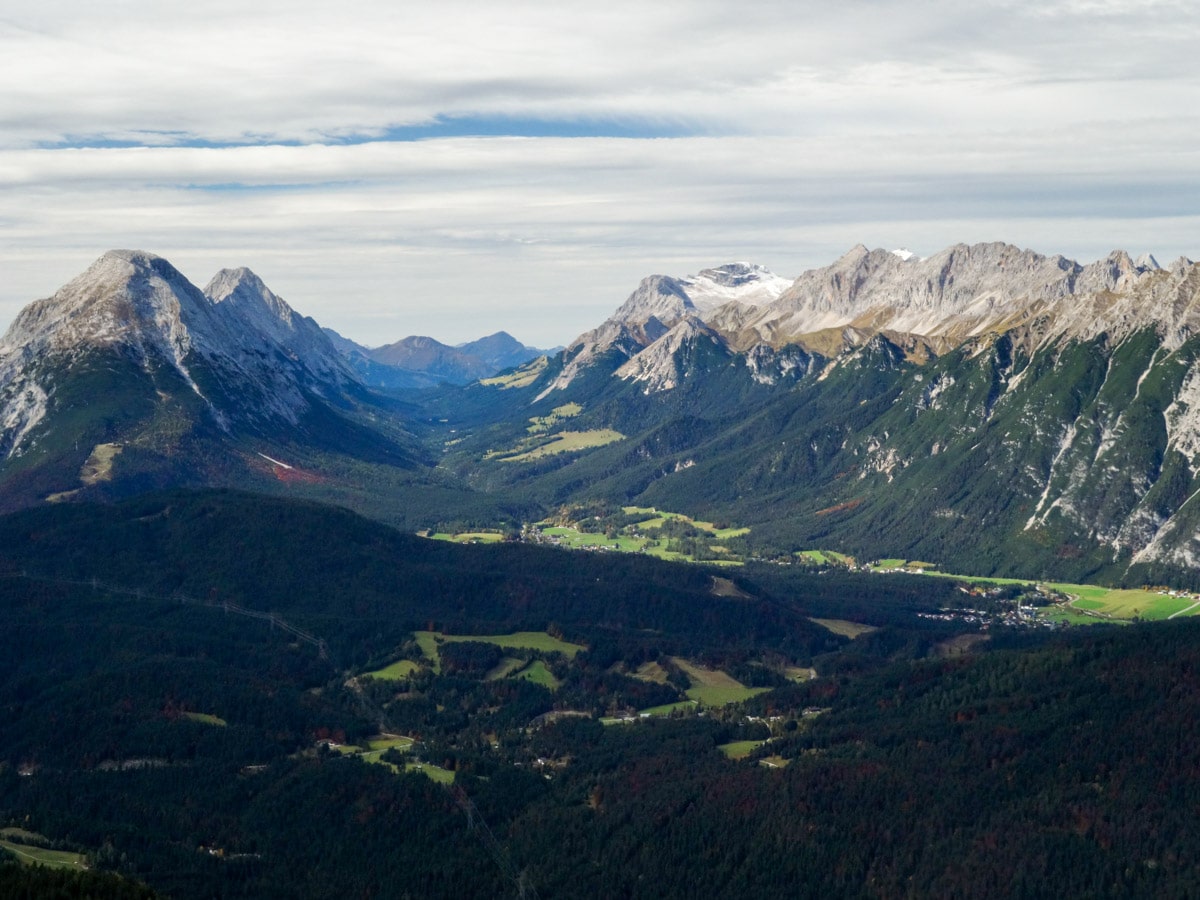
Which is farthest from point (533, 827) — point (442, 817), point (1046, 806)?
point (1046, 806)

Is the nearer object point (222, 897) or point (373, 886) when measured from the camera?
point (222, 897)

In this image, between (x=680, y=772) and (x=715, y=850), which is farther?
(x=680, y=772)

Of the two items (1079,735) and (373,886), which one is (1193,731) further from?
(373,886)

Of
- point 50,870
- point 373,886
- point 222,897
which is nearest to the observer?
point 50,870

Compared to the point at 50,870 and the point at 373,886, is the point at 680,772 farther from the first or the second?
the point at 50,870

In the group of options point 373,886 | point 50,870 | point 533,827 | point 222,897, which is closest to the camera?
point 50,870

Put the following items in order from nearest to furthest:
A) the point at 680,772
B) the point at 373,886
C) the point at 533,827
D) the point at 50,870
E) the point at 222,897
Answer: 1. the point at 50,870
2. the point at 222,897
3. the point at 373,886
4. the point at 533,827
5. the point at 680,772

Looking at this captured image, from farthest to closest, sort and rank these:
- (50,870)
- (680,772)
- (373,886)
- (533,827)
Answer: (680,772) → (533,827) → (373,886) → (50,870)

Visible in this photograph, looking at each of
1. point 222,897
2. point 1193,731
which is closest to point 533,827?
point 222,897
